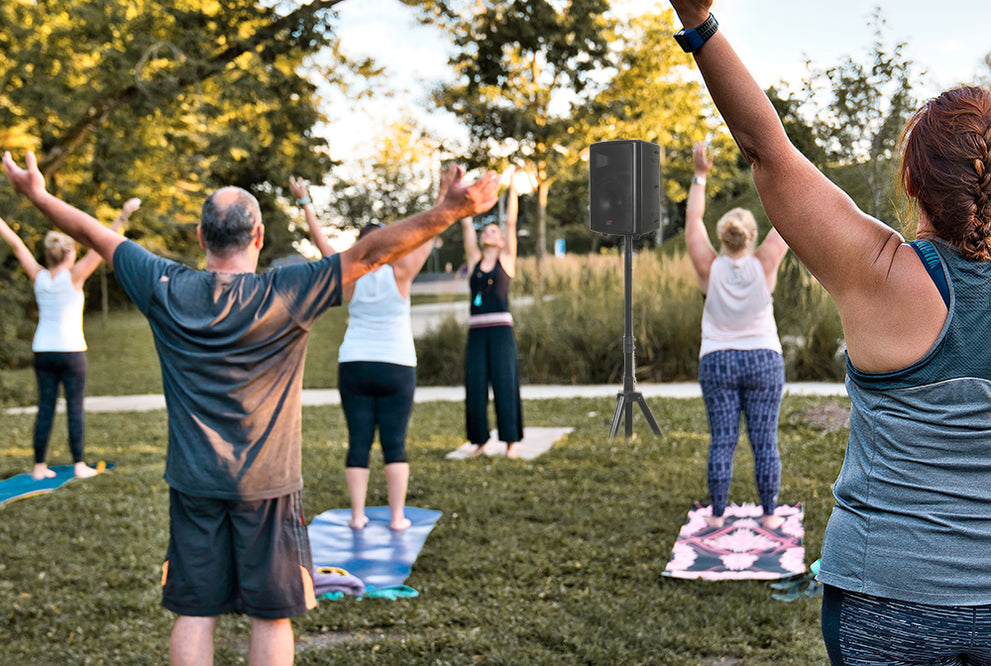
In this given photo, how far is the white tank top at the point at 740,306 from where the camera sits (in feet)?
17.2

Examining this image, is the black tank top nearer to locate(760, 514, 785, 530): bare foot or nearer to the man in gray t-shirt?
locate(760, 514, 785, 530): bare foot

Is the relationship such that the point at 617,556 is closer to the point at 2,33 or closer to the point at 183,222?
the point at 2,33

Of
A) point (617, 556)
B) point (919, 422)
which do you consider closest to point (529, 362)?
point (617, 556)

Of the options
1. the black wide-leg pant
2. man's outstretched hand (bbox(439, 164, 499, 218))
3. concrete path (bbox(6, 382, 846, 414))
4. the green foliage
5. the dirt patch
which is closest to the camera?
man's outstretched hand (bbox(439, 164, 499, 218))

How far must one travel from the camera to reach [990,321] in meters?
1.56

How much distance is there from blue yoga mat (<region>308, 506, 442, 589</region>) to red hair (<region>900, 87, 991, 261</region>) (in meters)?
3.82

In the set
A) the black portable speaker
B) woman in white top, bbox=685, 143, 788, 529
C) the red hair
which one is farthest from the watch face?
the black portable speaker

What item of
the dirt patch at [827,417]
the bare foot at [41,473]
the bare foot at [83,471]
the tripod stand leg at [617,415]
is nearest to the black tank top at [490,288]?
the tripod stand leg at [617,415]

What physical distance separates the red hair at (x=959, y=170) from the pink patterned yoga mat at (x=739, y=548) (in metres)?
3.48

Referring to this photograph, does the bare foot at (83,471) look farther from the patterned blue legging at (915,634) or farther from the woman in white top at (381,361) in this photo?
the patterned blue legging at (915,634)

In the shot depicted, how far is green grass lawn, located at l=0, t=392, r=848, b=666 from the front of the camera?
4.00 m

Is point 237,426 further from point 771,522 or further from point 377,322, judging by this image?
point 771,522

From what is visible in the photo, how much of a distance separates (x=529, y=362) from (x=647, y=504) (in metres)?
7.64

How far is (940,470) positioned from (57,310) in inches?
285
